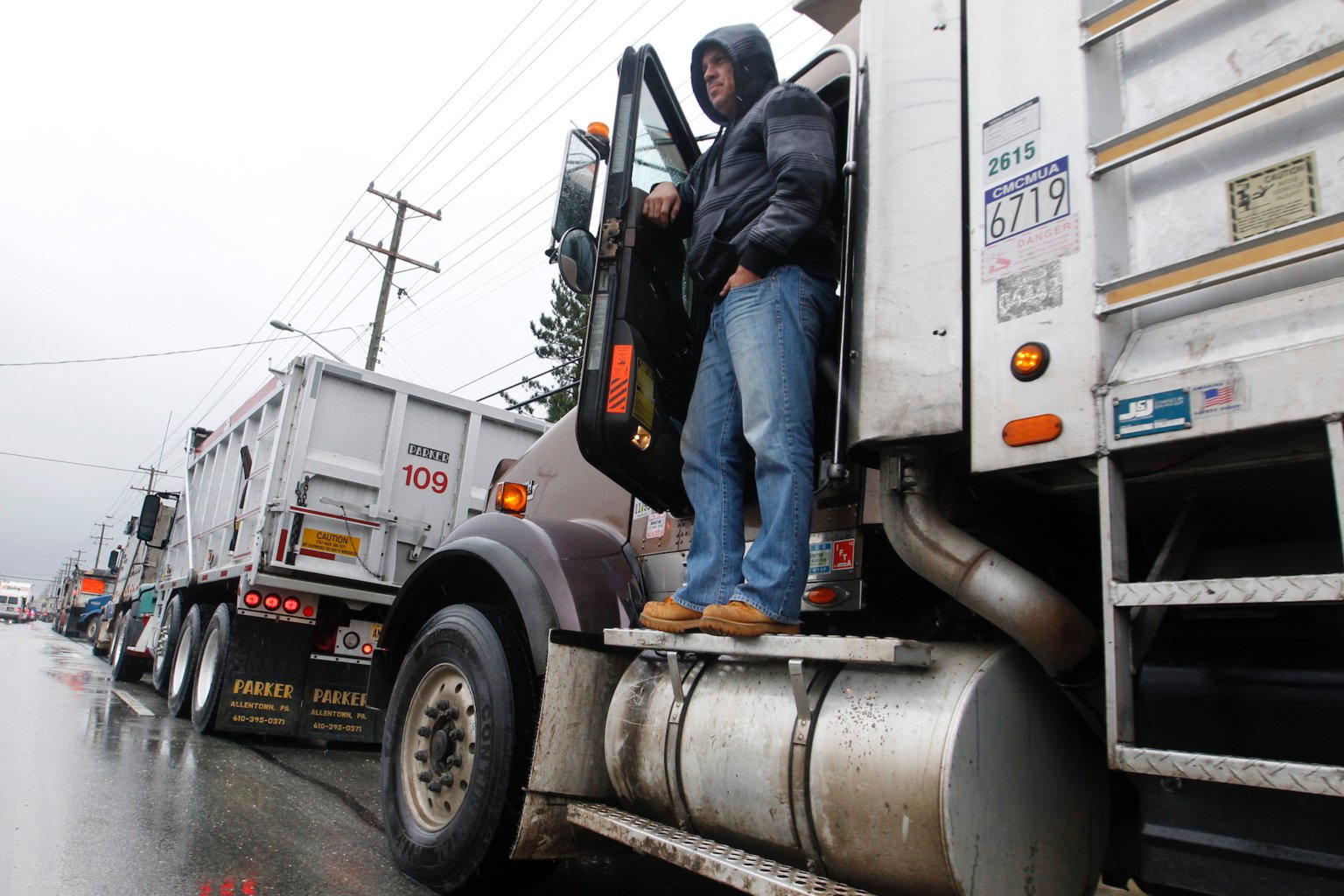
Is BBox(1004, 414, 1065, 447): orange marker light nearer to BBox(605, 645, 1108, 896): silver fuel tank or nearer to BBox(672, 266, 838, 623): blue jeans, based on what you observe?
BBox(605, 645, 1108, 896): silver fuel tank

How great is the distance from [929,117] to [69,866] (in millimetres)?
3798

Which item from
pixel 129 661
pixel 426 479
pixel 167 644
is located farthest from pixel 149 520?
pixel 426 479

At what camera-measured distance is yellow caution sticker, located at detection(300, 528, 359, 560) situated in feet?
24.0

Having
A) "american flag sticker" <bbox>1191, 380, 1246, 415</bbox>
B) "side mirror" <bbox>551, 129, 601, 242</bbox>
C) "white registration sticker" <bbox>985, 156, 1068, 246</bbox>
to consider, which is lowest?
"american flag sticker" <bbox>1191, 380, 1246, 415</bbox>

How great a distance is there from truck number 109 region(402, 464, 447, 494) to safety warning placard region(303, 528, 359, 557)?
2.48 ft

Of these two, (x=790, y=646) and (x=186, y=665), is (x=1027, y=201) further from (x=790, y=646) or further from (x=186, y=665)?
(x=186, y=665)

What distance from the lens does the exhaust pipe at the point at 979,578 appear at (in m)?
1.95

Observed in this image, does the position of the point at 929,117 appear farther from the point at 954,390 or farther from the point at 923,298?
the point at 954,390

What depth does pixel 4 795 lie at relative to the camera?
14.2ft

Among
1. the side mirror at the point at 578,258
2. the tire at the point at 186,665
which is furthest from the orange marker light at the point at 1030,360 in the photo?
the tire at the point at 186,665

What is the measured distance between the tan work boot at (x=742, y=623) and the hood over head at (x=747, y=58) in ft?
5.63

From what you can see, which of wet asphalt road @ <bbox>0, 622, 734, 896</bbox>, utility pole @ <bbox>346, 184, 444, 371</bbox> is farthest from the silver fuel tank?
utility pole @ <bbox>346, 184, 444, 371</bbox>

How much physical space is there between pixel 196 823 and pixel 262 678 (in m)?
3.37

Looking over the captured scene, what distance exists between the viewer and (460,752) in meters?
3.24
